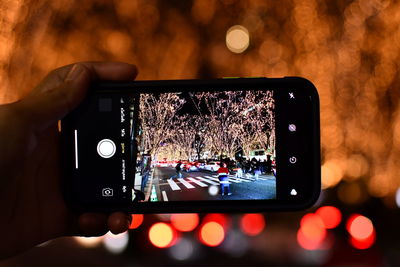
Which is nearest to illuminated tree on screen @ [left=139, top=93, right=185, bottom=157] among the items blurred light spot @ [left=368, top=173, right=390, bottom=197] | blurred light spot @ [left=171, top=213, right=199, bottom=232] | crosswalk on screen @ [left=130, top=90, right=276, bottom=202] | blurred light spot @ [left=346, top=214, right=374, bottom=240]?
crosswalk on screen @ [left=130, top=90, right=276, bottom=202]

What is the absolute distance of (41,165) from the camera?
58.0 inches

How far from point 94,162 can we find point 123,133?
0.18 m

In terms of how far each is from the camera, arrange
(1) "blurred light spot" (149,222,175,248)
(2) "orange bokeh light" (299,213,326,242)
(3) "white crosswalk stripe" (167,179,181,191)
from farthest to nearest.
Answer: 1. (2) "orange bokeh light" (299,213,326,242)
2. (1) "blurred light spot" (149,222,175,248)
3. (3) "white crosswalk stripe" (167,179,181,191)

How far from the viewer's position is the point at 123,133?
142 centimetres

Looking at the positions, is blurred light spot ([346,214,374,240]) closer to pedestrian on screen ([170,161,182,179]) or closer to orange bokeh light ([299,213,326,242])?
orange bokeh light ([299,213,326,242])

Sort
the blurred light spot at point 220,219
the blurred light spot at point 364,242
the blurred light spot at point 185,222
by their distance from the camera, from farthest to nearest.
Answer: the blurred light spot at point 185,222
the blurred light spot at point 220,219
the blurred light spot at point 364,242

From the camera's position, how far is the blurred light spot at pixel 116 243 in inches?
208

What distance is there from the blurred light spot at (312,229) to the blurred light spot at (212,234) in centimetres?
152

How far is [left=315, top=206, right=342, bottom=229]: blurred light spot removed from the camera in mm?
6393

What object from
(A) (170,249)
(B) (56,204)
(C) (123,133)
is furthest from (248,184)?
(A) (170,249)

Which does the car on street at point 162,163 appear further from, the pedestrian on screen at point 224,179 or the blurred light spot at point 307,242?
the blurred light spot at point 307,242

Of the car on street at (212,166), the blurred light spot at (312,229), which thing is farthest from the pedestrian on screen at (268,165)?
the blurred light spot at (312,229)

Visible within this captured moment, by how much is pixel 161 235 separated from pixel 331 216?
348 cm

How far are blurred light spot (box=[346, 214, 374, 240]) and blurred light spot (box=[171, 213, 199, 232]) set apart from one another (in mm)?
3096
